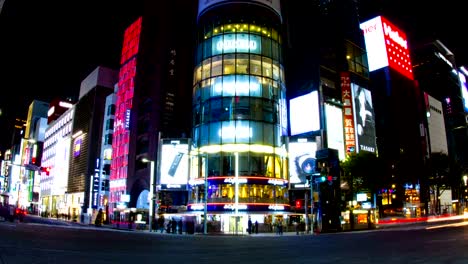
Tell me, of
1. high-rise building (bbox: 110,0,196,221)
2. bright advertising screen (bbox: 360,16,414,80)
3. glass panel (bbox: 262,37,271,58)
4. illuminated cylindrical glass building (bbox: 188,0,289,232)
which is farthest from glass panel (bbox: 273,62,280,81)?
bright advertising screen (bbox: 360,16,414,80)

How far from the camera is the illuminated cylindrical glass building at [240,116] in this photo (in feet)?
188

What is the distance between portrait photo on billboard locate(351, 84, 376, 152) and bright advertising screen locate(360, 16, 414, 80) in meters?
30.5

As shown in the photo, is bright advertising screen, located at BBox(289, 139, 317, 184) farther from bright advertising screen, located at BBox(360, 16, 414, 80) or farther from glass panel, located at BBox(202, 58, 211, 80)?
bright advertising screen, located at BBox(360, 16, 414, 80)

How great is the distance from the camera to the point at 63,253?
16.2m

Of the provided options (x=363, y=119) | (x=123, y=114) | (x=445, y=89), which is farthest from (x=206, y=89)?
(x=445, y=89)

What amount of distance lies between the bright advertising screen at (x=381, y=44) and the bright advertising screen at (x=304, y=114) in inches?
1874

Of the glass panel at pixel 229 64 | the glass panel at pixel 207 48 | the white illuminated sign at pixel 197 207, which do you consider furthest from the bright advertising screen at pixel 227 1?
the white illuminated sign at pixel 197 207

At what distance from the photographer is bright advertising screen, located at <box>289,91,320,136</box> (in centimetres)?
7869

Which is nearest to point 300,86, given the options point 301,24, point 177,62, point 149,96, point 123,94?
point 301,24

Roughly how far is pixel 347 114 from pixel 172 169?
4142 cm

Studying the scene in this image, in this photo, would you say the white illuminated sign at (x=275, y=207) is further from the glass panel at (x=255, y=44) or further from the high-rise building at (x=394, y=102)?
the high-rise building at (x=394, y=102)

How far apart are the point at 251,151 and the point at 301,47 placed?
41.0 metres

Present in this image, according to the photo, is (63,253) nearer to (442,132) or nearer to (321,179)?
(321,179)

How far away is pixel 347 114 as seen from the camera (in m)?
85.0
